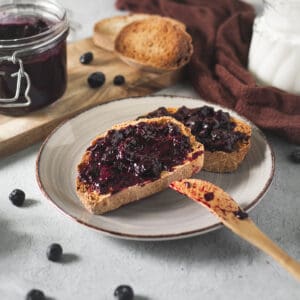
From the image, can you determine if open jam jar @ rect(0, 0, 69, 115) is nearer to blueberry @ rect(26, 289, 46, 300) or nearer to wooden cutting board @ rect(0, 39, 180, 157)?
wooden cutting board @ rect(0, 39, 180, 157)

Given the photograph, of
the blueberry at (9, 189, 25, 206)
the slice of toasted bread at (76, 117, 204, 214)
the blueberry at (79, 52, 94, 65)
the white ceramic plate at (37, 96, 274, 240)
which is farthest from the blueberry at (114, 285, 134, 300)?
the blueberry at (79, 52, 94, 65)

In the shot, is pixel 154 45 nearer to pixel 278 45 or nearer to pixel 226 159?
pixel 278 45

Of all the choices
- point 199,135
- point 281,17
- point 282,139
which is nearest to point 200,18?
point 281,17

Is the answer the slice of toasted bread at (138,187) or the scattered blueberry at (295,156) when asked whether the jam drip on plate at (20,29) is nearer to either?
the slice of toasted bread at (138,187)

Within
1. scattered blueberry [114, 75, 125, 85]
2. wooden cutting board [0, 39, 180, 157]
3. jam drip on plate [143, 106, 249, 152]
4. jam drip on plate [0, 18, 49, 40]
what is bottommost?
wooden cutting board [0, 39, 180, 157]

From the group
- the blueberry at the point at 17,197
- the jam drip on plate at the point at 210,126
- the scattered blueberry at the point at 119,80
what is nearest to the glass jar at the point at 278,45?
the jam drip on plate at the point at 210,126

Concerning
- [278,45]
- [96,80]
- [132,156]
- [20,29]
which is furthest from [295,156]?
[20,29]
